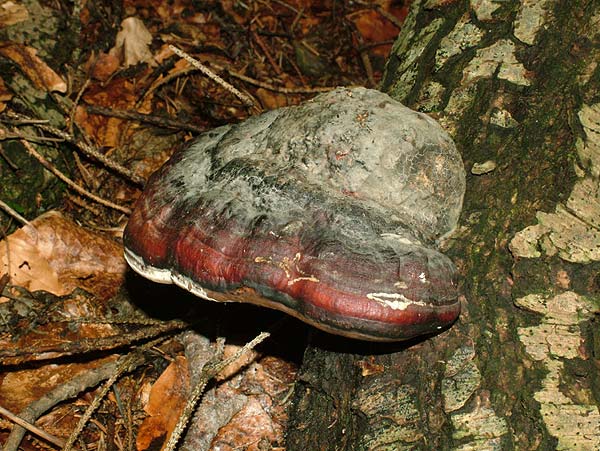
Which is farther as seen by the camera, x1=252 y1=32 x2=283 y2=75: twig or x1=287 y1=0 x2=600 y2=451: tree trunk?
x1=252 y1=32 x2=283 y2=75: twig

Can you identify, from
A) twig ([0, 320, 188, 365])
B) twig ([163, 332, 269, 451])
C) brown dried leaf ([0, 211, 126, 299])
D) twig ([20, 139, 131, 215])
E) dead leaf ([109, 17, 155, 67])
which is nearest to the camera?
twig ([163, 332, 269, 451])

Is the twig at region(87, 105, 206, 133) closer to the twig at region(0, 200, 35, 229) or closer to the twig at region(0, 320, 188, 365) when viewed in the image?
the twig at region(0, 200, 35, 229)

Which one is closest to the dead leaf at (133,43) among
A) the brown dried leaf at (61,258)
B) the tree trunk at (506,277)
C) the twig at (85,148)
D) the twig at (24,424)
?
the twig at (85,148)

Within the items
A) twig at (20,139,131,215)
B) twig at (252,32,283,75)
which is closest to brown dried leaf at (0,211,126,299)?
twig at (20,139,131,215)

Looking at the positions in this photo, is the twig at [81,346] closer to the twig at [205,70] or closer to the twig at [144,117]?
the twig at [205,70]

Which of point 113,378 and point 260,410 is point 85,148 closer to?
point 113,378

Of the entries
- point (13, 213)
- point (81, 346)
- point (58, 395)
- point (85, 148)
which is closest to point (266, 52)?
point (85, 148)
